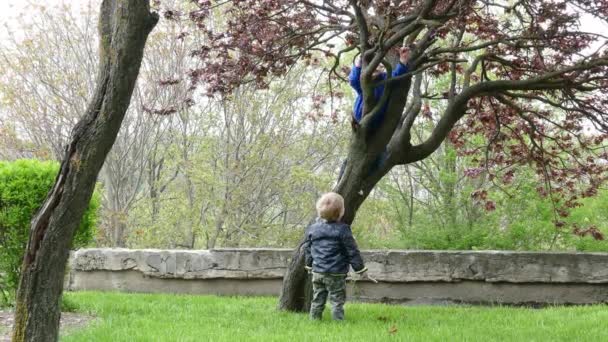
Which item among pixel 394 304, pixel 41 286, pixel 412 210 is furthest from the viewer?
pixel 412 210

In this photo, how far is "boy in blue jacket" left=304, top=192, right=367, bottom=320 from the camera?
6.27 meters

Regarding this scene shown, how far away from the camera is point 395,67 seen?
6.98 metres

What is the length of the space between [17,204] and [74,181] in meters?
3.42

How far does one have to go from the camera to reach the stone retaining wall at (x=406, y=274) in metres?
8.37

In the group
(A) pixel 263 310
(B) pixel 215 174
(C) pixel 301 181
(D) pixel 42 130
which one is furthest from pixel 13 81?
(A) pixel 263 310

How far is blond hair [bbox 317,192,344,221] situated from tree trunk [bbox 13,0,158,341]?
2.77 metres

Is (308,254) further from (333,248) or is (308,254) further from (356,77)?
(356,77)

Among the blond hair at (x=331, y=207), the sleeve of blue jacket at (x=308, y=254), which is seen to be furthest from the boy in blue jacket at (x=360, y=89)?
the sleeve of blue jacket at (x=308, y=254)

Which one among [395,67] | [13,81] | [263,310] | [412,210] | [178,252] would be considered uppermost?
[13,81]

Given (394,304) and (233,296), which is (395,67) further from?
(233,296)

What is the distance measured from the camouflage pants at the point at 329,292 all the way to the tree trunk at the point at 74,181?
115 inches

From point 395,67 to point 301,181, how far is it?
27.6 ft

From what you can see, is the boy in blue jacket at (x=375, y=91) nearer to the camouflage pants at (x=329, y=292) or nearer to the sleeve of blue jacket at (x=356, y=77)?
the sleeve of blue jacket at (x=356, y=77)

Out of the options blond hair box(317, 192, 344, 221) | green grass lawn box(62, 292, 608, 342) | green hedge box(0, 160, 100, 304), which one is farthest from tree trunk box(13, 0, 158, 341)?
green hedge box(0, 160, 100, 304)
